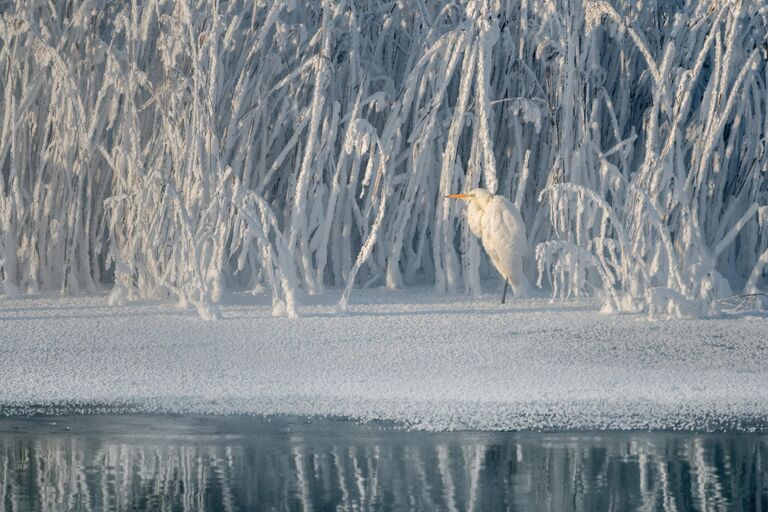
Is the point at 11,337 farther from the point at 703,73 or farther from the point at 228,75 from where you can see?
the point at 703,73

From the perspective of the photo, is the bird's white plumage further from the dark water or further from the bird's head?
the dark water

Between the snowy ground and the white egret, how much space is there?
16 cm

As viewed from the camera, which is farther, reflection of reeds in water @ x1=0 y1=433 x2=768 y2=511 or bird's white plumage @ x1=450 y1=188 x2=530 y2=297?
bird's white plumage @ x1=450 y1=188 x2=530 y2=297

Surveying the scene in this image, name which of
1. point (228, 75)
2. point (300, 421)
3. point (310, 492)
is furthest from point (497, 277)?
point (310, 492)

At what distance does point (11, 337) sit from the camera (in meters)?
4.96

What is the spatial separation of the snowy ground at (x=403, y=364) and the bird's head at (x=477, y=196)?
1.44ft

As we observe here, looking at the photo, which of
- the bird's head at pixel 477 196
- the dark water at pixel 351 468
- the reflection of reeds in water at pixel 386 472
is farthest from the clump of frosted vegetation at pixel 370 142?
the reflection of reeds in water at pixel 386 472

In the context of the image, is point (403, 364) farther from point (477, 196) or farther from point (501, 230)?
point (477, 196)

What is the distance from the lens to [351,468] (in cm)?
327

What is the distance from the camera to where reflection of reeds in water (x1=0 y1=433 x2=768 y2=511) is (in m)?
2.96

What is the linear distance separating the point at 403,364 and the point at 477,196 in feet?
4.76

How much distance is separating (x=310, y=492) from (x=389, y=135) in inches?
119

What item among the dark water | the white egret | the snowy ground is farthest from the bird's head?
the dark water

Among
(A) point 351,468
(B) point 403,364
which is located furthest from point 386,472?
(B) point 403,364
